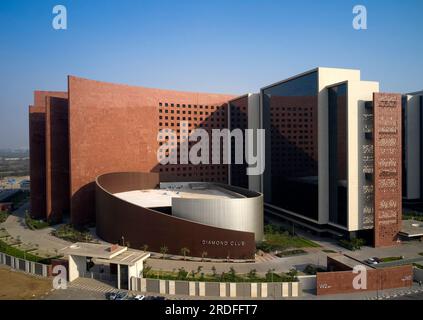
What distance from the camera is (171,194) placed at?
39125 mm

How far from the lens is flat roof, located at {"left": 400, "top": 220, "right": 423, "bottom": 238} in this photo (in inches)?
1194

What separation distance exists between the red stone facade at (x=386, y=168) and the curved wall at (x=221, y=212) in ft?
38.7

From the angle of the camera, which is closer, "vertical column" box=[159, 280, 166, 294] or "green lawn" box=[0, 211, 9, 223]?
"vertical column" box=[159, 280, 166, 294]

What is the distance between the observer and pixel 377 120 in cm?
2944

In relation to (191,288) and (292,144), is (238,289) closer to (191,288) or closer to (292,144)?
(191,288)

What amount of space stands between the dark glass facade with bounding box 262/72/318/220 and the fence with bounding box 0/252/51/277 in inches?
998

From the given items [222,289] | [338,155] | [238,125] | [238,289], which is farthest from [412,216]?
[222,289]

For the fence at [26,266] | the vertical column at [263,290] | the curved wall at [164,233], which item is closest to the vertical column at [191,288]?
the vertical column at [263,290]

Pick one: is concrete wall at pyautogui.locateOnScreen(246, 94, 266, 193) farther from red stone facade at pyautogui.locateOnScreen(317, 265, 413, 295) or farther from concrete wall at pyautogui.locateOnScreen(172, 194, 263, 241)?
red stone facade at pyautogui.locateOnScreen(317, 265, 413, 295)

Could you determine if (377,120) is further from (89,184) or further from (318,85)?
(89,184)

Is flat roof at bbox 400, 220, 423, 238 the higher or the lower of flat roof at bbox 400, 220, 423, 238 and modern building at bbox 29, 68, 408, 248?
the lower

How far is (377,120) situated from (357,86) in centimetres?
364

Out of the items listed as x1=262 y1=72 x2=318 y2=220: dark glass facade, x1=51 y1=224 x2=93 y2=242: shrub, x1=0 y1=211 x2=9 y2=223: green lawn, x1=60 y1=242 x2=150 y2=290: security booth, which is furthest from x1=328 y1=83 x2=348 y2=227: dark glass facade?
x1=0 y1=211 x2=9 y2=223: green lawn
